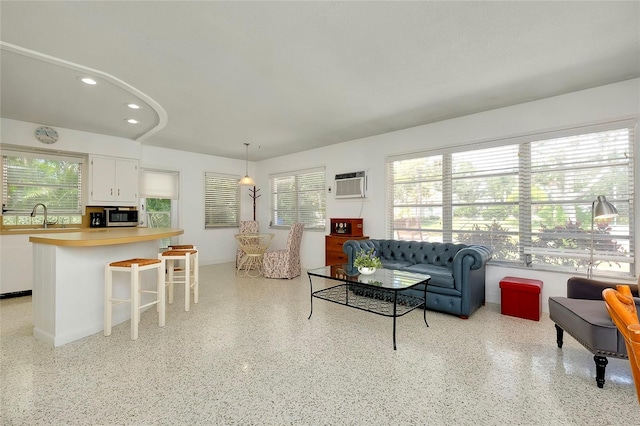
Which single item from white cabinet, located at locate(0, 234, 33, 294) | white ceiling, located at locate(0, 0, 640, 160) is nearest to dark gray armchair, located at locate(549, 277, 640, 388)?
white ceiling, located at locate(0, 0, 640, 160)

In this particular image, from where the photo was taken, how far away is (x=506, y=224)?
4.02m

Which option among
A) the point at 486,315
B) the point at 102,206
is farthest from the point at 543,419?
the point at 102,206

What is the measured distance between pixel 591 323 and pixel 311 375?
2068mm

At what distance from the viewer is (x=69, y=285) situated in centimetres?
274

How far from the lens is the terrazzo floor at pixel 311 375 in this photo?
1.78 m

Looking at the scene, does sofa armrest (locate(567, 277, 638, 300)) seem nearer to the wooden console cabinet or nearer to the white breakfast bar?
the wooden console cabinet

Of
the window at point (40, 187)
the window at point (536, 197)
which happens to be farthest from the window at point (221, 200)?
the window at point (536, 197)

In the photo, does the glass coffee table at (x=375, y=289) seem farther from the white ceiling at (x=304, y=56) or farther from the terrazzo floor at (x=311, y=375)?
the white ceiling at (x=304, y=56)

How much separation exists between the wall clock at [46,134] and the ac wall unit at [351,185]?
4.88 meters

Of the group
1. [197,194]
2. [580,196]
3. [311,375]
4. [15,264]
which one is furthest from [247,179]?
[580,196]

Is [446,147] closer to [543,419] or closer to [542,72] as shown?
[542,72]

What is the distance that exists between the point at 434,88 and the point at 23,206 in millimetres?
6457

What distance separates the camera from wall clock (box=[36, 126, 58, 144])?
15.1ft

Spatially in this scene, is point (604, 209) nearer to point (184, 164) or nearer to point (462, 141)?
point (462, 141)
